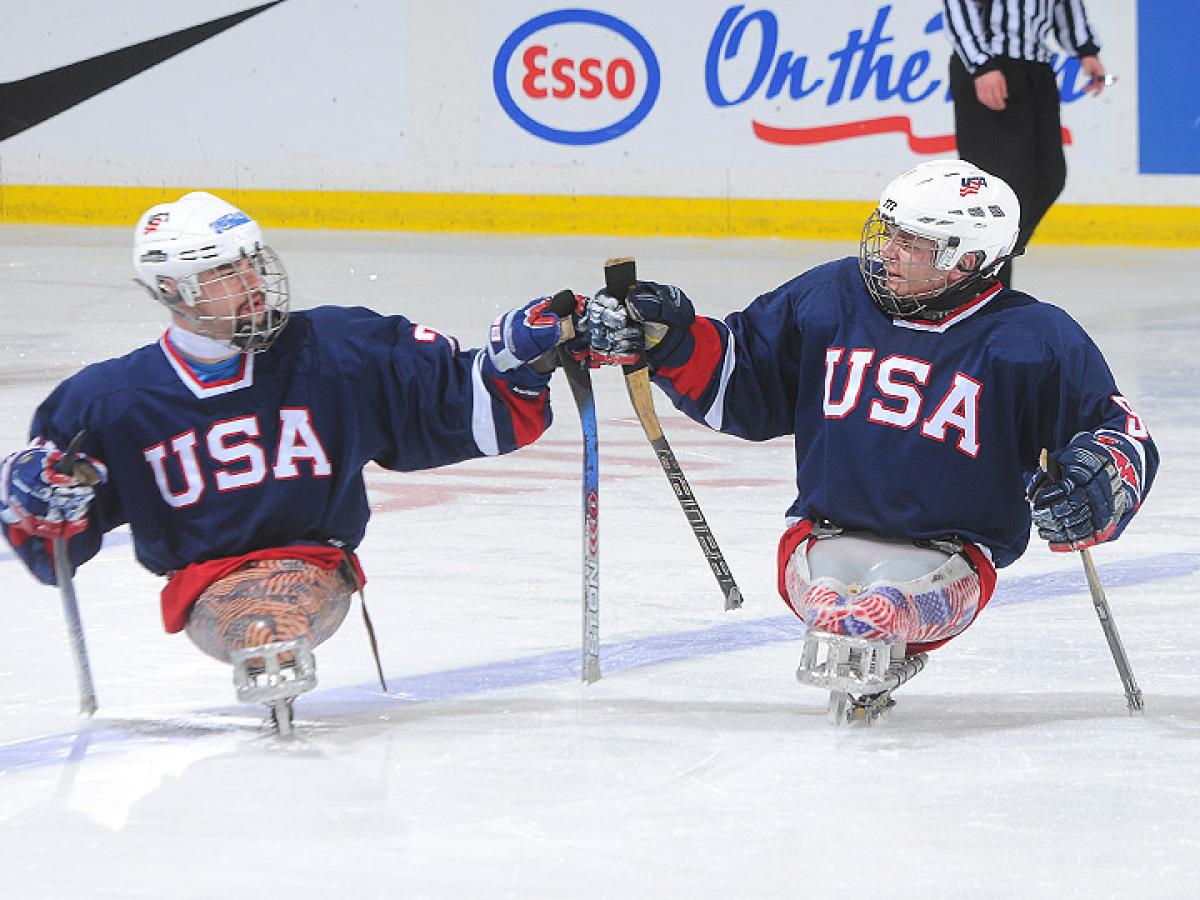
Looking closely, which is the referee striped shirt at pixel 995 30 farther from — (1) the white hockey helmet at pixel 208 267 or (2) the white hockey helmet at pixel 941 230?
(1) the white hockey helmet at pixel 208 267

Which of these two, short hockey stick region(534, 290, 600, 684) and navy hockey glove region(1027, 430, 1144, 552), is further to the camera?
short hockey stick region(534, 290, 600, 684)

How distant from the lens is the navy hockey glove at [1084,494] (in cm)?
242

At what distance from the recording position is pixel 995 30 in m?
5.79

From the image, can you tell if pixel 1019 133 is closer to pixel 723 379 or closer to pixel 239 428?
pixel 723 379

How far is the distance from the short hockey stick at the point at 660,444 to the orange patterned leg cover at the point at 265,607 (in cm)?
46

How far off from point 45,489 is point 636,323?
741 millimetres

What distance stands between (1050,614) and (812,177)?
5.27m

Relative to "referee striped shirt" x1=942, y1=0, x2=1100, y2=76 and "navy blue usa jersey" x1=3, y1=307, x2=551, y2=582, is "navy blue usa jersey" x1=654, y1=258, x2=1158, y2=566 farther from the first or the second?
"referee striped shirt" x1=942, y1=0, x2=1100, y2=76

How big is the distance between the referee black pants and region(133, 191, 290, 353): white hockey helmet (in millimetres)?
3577

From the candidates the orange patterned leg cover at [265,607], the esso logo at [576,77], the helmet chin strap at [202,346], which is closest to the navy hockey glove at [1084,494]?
the orange patterned leg cover at [265,607]

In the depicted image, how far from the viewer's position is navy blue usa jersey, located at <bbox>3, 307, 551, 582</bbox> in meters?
2.54

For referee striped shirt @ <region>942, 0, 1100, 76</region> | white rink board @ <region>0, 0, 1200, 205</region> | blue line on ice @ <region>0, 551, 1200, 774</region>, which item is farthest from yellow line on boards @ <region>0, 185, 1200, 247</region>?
blue line on ice @ <region>0, 551, 1200, 774</region>

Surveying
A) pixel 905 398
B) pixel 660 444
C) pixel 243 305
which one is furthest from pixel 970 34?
pixel 243 305

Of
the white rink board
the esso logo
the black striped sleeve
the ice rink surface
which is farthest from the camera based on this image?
the esso logo
